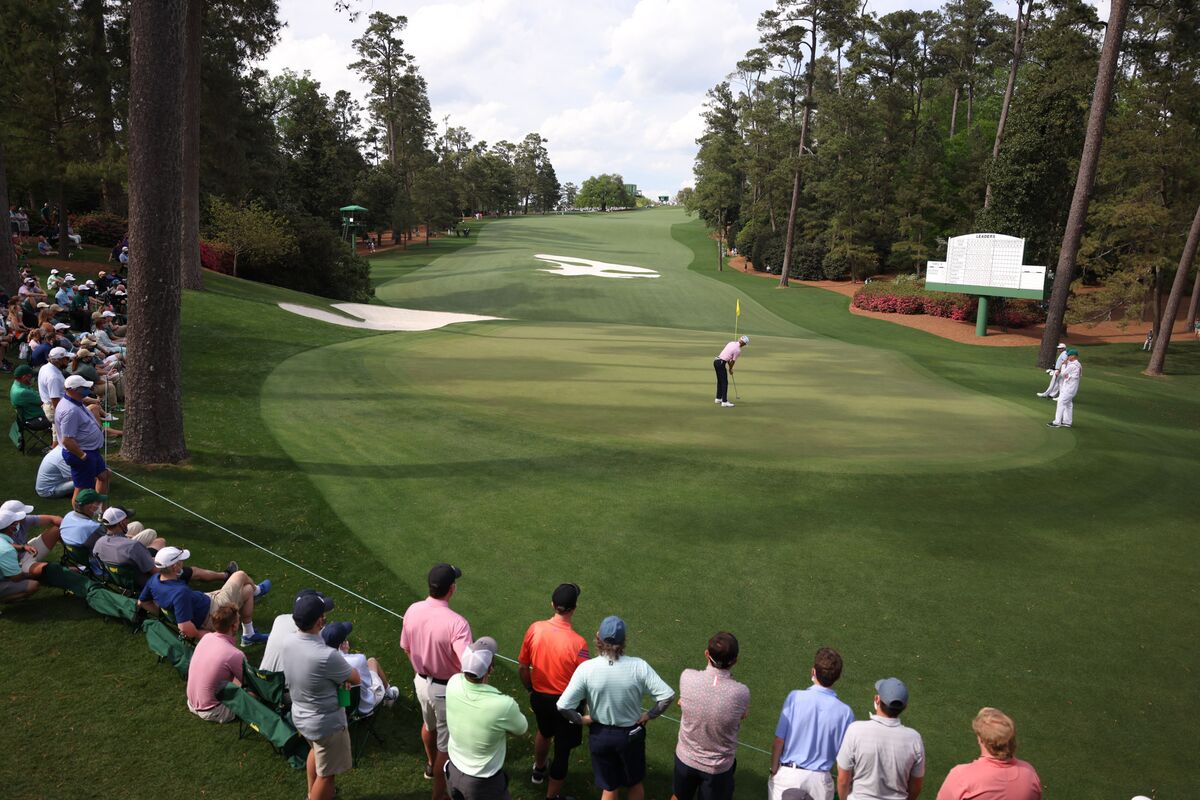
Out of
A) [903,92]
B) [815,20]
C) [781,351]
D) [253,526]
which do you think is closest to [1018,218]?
[903,92]

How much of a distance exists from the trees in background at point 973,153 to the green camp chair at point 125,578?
119 feet

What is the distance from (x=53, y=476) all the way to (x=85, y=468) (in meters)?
0.72

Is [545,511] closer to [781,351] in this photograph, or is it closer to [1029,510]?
[1029,510]

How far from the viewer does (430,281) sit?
53.8 m

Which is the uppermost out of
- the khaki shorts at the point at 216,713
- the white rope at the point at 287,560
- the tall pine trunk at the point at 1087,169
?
the tall pine trunk at the point at 1087,169

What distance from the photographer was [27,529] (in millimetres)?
8570

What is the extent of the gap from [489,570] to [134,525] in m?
3.96

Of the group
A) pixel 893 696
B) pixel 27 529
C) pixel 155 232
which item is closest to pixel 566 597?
pixel 893 696

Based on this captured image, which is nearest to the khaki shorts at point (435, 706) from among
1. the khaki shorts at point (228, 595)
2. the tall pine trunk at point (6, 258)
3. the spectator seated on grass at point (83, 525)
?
the khaki shorts at point (228, 595)

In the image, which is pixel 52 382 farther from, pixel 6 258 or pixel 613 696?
pixel 6 258

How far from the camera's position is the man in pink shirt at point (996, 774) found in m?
4.55

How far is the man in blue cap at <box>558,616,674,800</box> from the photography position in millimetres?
5301

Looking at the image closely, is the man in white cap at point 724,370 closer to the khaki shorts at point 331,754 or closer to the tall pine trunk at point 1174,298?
the khaki shorts at point 331,754

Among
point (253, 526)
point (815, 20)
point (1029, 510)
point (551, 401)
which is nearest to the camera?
point (253, 526)
